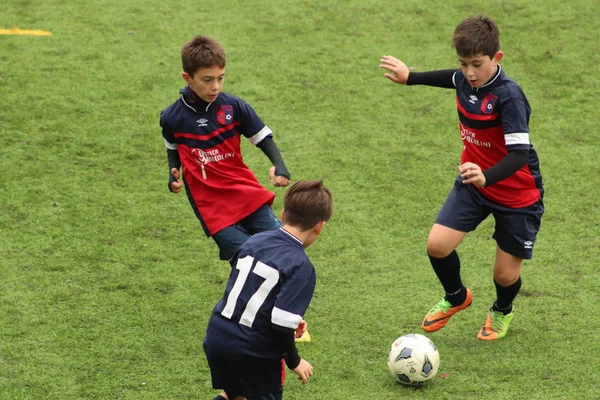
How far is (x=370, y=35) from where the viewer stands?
34.3 feet

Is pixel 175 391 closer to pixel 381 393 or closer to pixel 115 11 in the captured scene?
pixel 381 393

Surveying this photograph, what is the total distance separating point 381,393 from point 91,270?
241cm

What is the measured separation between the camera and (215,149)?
5.57m

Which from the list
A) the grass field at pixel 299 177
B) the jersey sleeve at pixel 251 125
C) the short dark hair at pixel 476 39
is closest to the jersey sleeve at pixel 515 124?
the short dark hair at pixel 476 39

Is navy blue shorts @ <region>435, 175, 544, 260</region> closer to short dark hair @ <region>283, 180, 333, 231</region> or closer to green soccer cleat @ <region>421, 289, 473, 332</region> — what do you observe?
green soccer cleat @ <region>421, 289, 473, 332</region>

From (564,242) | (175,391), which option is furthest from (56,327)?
(564,242)

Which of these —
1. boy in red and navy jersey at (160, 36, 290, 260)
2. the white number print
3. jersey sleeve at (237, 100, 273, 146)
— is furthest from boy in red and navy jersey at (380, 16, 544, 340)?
the white number print

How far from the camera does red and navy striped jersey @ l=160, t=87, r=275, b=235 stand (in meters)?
5.54

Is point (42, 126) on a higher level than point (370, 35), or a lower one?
lower

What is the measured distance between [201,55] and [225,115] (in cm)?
39

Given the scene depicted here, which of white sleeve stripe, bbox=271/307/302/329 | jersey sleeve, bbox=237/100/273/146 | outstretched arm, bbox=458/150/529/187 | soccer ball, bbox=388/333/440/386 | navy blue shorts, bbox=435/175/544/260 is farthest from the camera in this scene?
jersey sleeve, bbox=237/100/273/146

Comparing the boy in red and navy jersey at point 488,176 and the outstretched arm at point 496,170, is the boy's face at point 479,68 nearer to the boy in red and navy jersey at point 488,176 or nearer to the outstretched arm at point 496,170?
the boy in red and navy jersey at point 488,176

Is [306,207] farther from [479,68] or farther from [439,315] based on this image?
[439,315]

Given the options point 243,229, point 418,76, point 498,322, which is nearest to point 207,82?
point 243,229
